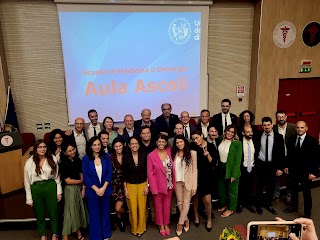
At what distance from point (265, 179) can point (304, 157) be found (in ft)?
2.08

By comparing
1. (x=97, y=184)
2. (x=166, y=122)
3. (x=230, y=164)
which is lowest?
(x=97, y=184)

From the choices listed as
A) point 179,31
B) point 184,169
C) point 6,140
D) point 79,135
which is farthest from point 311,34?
point 6,140

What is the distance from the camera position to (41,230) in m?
3.78

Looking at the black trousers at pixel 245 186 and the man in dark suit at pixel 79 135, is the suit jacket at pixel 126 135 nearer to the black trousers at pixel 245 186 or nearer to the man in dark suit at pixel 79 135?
the man in dark suit at pixel 79 135

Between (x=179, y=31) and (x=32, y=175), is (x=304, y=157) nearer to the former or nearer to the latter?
(x=179, y=31)

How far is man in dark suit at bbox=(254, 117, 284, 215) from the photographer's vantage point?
4176mm

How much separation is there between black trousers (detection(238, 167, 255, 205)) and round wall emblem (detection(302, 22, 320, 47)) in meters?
3.63

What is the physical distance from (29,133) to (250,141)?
160 inches

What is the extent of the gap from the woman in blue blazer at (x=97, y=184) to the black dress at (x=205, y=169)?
1.18m

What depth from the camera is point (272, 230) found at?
6.46 ft

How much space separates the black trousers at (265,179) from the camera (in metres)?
4.30

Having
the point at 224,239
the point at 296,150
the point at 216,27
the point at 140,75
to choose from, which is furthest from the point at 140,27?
the point at 224,239

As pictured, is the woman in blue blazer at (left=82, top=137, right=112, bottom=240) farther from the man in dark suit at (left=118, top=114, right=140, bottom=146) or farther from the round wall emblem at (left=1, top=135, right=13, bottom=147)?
the round wall emblem at (left=1, top=135, right=13, bottom=147)

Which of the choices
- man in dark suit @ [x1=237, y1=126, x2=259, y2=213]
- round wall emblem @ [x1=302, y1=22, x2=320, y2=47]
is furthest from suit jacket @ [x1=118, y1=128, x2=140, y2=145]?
round wall emblem @ [x1=302, y1=22, x2=320, y2=47]
